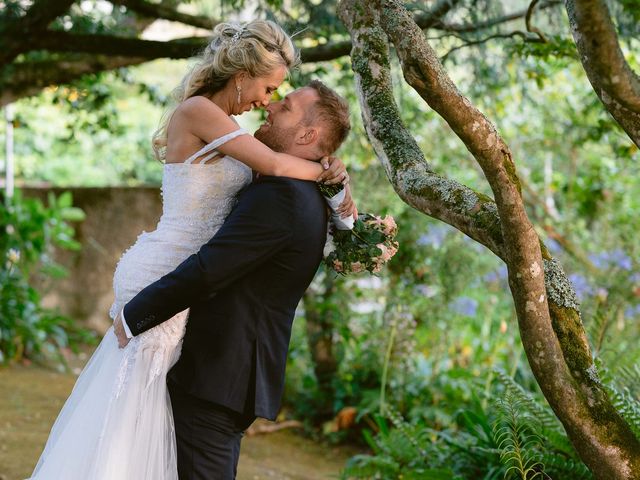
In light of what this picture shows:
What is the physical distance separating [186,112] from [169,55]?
2.08m

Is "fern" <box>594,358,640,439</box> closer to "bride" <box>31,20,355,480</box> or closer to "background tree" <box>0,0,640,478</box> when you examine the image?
"background tree" <box>0,0,640,478</box>

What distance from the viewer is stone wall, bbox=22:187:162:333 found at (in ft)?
24.8

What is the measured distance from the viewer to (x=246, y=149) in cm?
228

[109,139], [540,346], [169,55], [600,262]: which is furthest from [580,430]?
[109,139]

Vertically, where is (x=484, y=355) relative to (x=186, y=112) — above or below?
below

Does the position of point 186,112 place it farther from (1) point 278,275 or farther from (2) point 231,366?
(2) point 231,366

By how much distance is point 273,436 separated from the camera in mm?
5703

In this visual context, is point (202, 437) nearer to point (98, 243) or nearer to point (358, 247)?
point (358, 247)

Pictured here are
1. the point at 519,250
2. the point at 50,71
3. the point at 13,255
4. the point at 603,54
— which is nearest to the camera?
the point at 603,54

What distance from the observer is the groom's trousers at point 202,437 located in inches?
90.6

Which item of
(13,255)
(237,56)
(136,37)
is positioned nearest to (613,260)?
(136,37)

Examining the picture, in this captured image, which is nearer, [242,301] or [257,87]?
[242,301]

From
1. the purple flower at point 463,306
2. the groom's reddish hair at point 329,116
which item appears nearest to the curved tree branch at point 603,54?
the groom's reddish hair at point 329,116

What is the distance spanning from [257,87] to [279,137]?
0.60 feet
